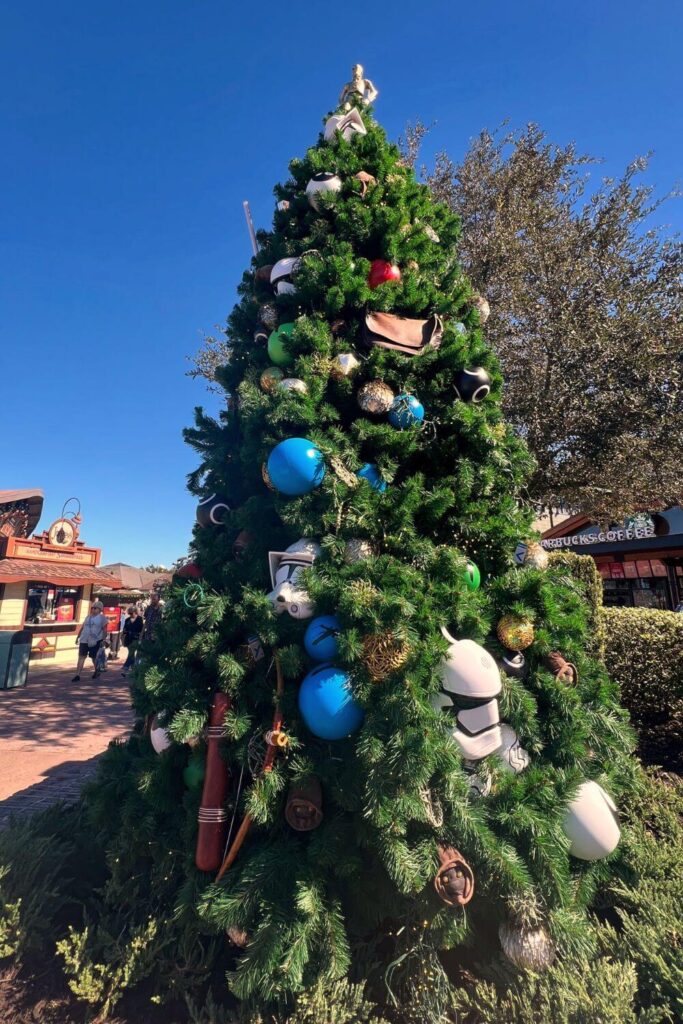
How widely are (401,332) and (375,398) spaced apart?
1.71 ft

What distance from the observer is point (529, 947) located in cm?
189

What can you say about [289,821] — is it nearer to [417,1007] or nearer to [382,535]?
[417,1007]

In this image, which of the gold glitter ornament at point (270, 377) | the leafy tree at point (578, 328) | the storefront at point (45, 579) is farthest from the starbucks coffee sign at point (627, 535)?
the storefront at point (45, 579)

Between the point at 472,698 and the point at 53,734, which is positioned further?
the point at 53,734

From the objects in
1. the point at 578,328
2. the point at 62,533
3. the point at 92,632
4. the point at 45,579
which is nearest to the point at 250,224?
the point at 578,328

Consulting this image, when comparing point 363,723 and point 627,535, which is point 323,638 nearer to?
point 363,723

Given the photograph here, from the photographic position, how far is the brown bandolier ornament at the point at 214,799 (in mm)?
1991

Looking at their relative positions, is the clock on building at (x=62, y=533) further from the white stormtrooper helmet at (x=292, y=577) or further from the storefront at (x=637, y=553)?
the white stormtrooper helmet at (x=292, y=577)

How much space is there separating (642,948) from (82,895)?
2854 millimetres

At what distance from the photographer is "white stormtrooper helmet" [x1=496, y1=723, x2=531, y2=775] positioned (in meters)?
2.07

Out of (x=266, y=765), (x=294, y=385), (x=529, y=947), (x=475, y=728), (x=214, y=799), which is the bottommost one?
(x=529, y=947)

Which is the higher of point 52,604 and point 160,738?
point 52,604

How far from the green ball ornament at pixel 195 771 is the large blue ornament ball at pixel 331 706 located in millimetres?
Result: 670

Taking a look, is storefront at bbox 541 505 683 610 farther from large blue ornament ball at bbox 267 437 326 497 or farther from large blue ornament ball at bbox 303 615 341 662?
large blue ornament ball at bbox 303 615 341 662
